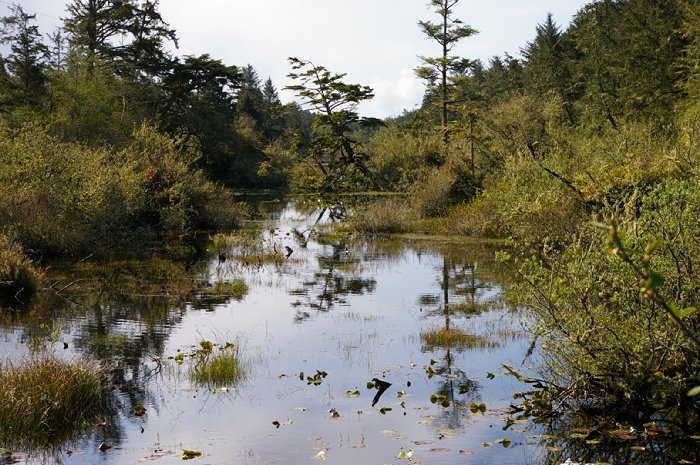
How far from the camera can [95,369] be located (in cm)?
947

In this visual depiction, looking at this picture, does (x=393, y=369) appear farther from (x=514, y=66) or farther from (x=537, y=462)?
(x=514, y=66)

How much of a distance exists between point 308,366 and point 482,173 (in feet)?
74.0

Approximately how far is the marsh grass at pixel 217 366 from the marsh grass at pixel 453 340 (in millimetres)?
3420

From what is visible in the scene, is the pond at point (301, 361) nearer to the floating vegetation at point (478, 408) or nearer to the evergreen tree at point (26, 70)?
the floating vegetation at point (478, 408)

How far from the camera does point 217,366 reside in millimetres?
10711

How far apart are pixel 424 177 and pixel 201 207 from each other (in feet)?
33.9

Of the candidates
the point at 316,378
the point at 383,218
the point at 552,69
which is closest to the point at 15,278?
the point at 316,378

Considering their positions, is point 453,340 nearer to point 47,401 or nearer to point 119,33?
point 47,401

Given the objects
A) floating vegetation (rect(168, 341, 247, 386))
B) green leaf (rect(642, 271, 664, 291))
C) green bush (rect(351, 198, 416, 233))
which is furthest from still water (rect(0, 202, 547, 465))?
green bush (rect(351, 198, 416, 233))

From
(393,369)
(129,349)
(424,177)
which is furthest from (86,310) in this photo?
(424,177)

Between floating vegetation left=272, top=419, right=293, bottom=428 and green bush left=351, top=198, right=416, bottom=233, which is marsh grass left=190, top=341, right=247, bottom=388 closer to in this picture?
floating vegetation left=272, top=419, right=293, bottom=428

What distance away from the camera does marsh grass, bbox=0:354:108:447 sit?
799 centimetres

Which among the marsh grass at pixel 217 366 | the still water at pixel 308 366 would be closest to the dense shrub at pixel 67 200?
the still water at pixel 308 366

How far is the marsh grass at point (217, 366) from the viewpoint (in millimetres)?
10446
